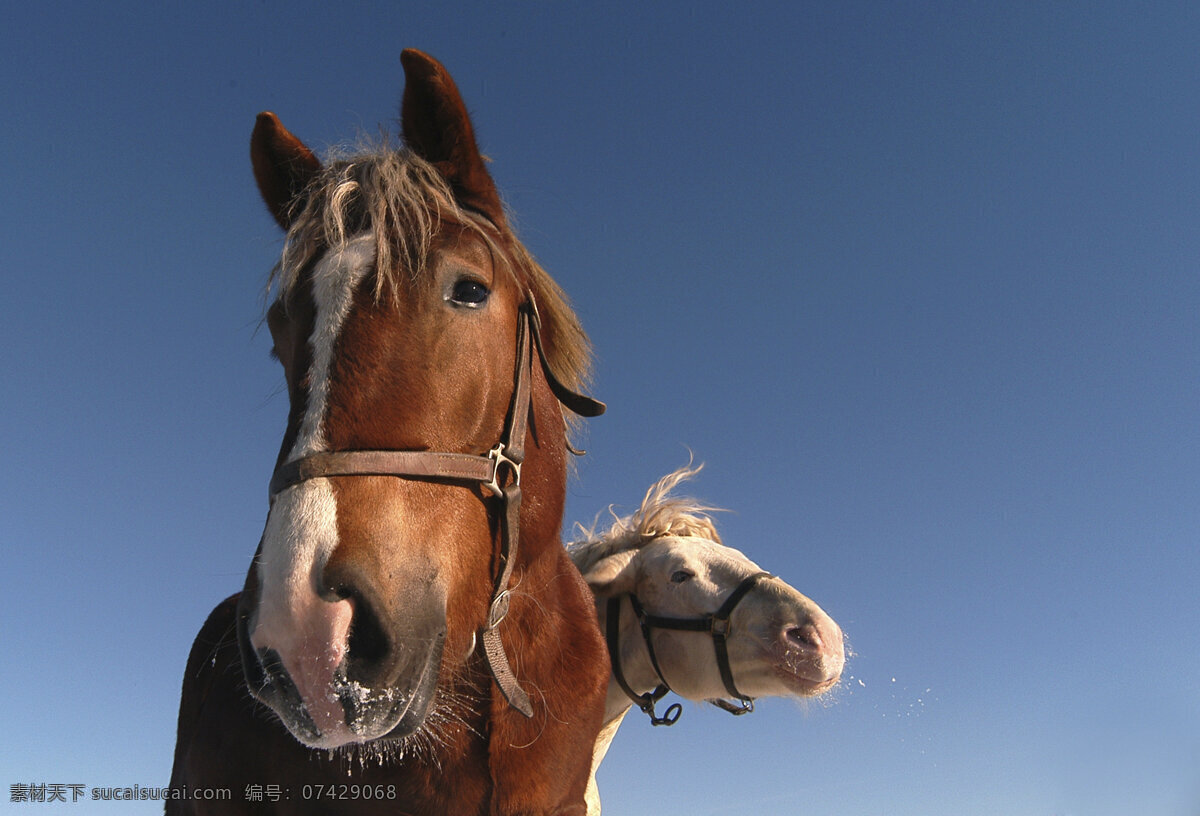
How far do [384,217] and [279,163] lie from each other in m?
0.90

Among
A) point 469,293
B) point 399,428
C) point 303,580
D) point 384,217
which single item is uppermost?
point 384,217

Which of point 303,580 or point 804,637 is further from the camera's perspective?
point 804,637

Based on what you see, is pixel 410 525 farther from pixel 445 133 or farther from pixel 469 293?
pixel 445 133

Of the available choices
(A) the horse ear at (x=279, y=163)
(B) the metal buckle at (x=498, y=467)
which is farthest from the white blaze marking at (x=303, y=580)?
(A) the horse ear at (x=279, y=163)

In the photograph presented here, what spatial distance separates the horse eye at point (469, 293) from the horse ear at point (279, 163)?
2.88ft

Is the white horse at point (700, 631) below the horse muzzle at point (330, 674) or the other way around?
below

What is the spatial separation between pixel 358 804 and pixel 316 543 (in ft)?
3.09

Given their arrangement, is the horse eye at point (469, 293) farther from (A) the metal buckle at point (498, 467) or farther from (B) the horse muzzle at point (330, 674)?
(B) the horse muzzle at point (330, 674)

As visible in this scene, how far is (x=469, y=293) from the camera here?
7.64 feet

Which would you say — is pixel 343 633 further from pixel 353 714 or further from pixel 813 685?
pixel 813 685

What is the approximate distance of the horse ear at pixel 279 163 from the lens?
2814 millimetres

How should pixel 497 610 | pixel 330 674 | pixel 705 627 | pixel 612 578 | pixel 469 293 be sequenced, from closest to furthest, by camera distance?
pixel 330 674 < pixel 497 610 < pixel 469 293 < pixel 705 627 < pixel 612 578

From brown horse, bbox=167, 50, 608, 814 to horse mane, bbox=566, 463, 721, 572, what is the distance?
3.27 meters

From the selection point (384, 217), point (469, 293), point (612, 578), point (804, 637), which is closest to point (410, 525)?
point (469, 293)
